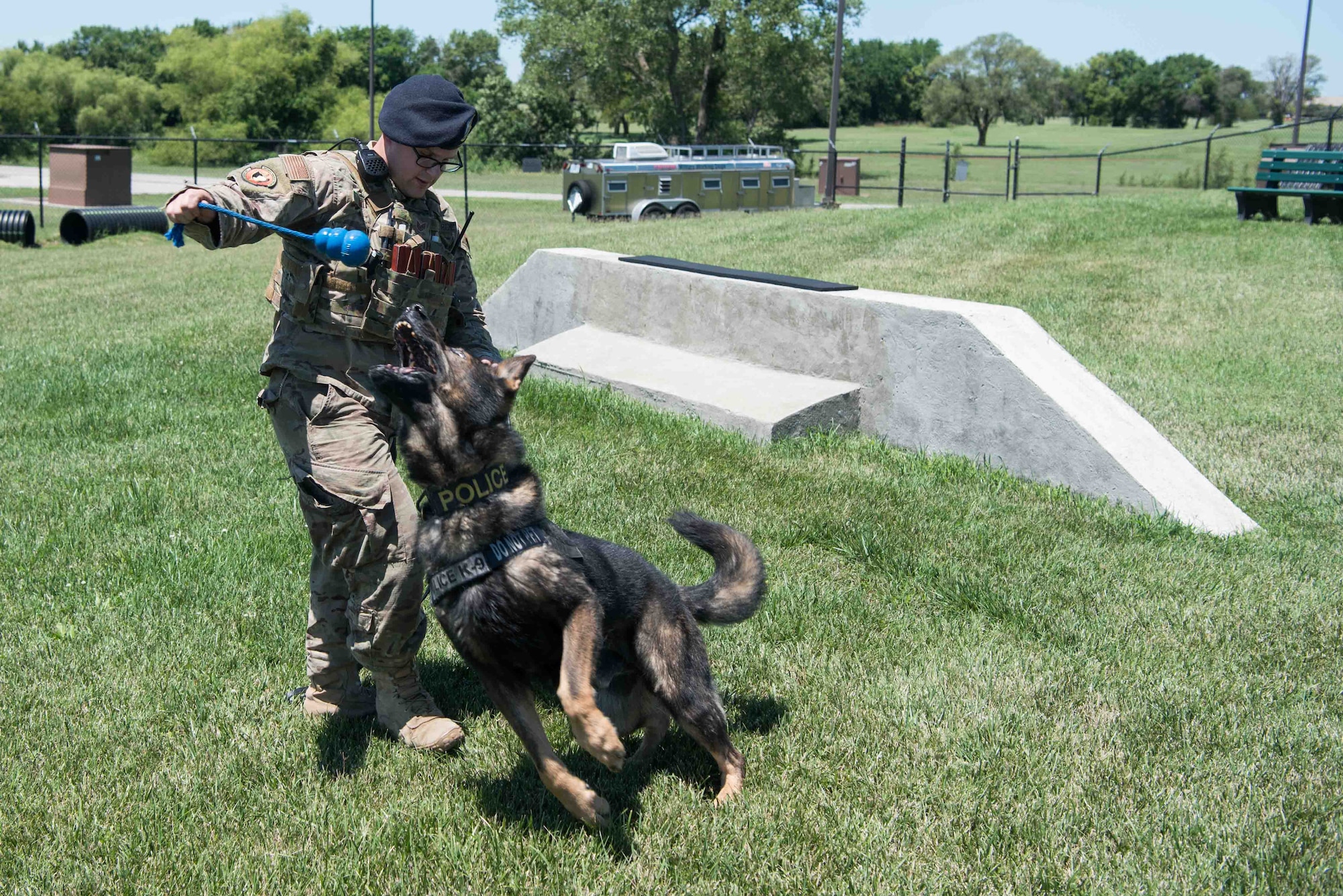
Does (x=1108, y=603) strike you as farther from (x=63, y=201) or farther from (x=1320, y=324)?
(x=63, y=201)

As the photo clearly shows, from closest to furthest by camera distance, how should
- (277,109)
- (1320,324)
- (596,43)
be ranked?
(1320,324)
(596,43)
(277,109)

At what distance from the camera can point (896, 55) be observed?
131 meters

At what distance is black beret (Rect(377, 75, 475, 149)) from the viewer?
13.0ft

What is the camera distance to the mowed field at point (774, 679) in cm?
348

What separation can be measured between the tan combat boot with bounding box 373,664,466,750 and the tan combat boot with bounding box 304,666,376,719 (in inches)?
6.0

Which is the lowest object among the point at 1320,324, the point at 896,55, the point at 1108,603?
the point at 1108,603

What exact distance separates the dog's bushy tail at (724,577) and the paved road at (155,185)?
32.2 m

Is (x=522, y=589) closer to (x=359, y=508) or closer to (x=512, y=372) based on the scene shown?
(x=512, y=372)

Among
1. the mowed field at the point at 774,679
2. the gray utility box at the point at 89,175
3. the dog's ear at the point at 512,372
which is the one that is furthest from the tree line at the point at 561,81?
the dog's ear at the point at 512,372

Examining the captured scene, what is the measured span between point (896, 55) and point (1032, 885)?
139210 millimetres

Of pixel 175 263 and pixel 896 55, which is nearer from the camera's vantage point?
pixel 175 263

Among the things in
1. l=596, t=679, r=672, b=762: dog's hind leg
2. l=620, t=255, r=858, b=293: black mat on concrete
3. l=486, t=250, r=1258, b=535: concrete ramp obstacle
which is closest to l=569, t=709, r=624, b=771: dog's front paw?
l=596, t=679, r=672, b=762: dog's hind leg

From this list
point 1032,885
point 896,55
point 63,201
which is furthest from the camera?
point 896,55

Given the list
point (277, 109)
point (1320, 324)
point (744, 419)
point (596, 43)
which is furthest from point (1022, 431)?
point (277, 109)
